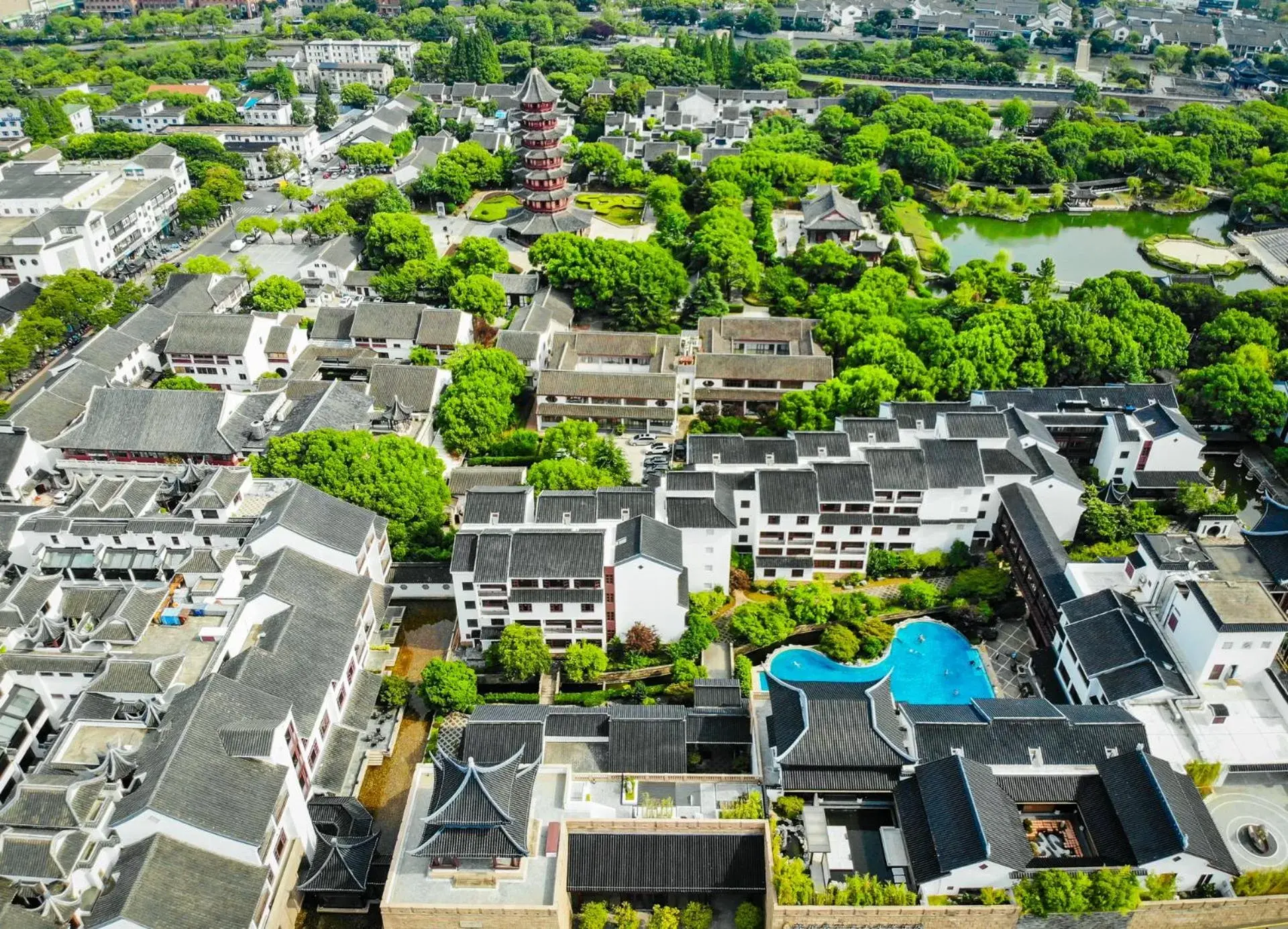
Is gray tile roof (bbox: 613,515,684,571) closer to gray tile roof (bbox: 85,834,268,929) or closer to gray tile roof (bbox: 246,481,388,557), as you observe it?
gray tile roof (bbox: 246,481,388,557)

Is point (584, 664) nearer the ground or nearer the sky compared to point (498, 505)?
nearer the ground

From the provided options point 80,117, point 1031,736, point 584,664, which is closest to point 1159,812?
point 1031,736

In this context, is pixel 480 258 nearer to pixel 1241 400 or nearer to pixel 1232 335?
pixel 1241 400

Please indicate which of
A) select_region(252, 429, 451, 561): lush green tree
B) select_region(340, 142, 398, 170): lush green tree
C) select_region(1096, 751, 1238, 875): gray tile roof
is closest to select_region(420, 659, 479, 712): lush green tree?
select_region(252, 429, 451, 561): lush green tree

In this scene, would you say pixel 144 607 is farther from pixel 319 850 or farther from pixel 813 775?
pixel 813 775

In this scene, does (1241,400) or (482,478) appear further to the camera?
(1241,400)

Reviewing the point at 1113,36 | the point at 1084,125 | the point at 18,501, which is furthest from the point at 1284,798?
the point at 1113,36

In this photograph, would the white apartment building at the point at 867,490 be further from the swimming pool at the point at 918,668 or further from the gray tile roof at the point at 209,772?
the gray tile roof at the point at 209,772

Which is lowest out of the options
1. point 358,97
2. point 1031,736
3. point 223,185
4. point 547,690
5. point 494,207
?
point 494,207
